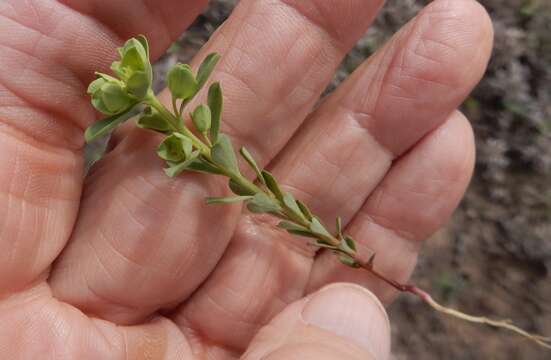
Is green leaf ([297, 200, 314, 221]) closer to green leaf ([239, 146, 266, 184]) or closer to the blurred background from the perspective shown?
green leaf ([239, 146, 266, 184])

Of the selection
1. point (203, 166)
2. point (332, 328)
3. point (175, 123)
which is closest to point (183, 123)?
point (175, 123)

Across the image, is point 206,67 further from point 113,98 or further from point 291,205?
point 291,205

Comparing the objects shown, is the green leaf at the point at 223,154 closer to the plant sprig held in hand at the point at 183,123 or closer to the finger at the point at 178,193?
the plant sprig held in hand at the point at 183,123

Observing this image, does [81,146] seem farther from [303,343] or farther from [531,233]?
[531,233]

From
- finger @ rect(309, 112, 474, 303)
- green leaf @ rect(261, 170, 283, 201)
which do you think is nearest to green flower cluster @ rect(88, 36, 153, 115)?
green leaf @ rect(261, 170, 283, 201)

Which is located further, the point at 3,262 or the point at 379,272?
the point at 379,272

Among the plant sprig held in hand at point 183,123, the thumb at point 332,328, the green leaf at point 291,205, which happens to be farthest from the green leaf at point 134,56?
the thumb at point 332,328

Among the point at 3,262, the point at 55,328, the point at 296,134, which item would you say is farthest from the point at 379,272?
the point at 3,262
